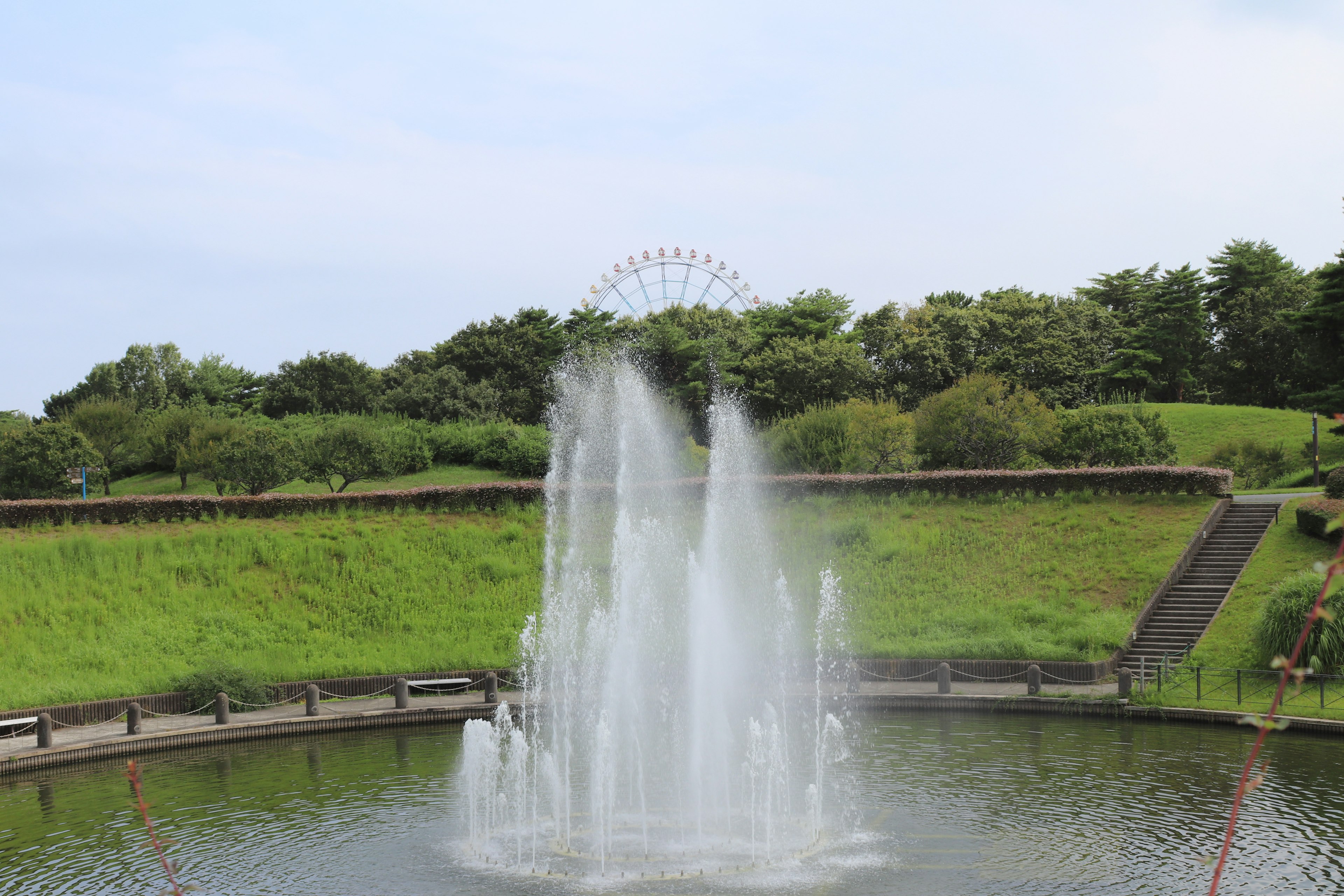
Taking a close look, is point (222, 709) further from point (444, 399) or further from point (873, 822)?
point (444, 399)

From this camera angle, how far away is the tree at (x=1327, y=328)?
116ft

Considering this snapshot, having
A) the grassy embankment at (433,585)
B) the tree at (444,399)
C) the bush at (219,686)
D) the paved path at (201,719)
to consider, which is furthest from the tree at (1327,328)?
the tree at (444,399)

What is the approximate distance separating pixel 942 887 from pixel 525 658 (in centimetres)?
1442

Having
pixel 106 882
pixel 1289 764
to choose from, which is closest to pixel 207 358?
pixel 106 882

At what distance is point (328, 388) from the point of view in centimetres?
6197

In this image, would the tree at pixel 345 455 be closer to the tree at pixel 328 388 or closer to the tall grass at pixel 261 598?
the tall grass at pixel 261 598

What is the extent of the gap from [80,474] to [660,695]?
33.5 meters

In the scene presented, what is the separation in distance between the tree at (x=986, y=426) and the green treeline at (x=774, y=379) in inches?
12.4

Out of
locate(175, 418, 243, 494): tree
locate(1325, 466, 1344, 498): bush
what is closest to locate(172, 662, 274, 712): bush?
locate(175, 418, 243, 494): tree

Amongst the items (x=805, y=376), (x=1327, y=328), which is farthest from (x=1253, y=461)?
(x=805, y=376)

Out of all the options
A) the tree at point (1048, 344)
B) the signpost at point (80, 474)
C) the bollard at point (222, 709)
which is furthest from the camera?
the tree at point (1048, 344)

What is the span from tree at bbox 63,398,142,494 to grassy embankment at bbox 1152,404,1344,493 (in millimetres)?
48011

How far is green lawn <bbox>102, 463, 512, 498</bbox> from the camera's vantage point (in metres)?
47.7

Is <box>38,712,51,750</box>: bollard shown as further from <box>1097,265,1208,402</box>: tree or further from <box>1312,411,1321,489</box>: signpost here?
<box>1097,265,1208,402</box>: tree
